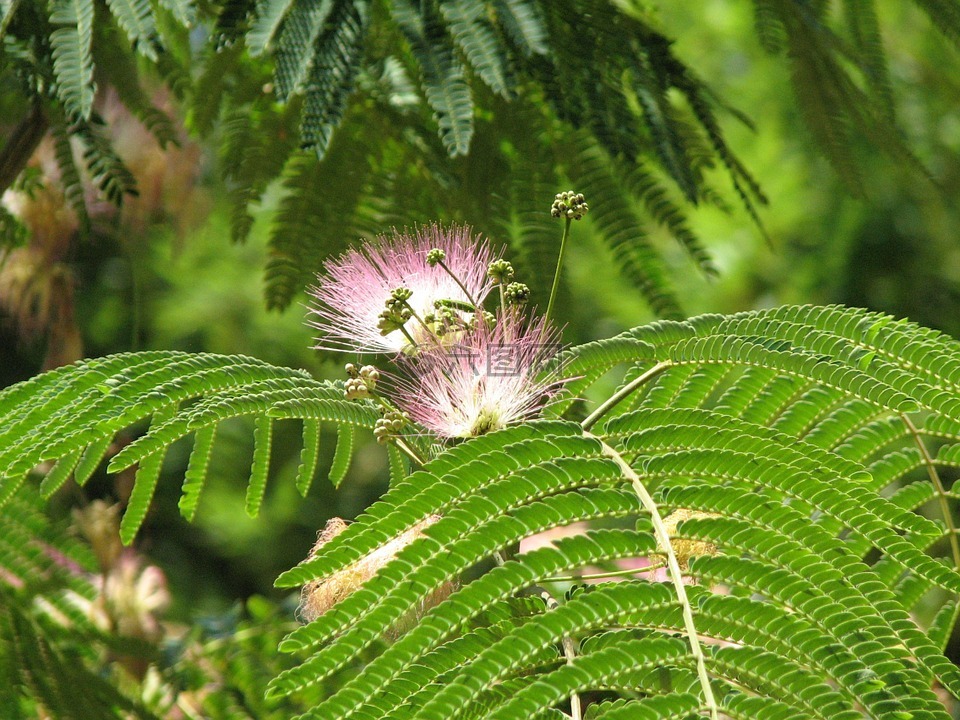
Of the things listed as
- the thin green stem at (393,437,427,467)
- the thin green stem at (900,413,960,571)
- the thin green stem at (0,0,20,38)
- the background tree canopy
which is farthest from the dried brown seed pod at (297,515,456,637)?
the thin green stem at (0,0,20,38)

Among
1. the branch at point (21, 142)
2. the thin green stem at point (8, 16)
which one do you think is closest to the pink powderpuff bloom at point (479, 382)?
the thin green stem at point (8, 16)

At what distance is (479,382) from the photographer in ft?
4.07

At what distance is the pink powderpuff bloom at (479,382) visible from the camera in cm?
123

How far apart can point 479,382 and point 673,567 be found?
1.22ft

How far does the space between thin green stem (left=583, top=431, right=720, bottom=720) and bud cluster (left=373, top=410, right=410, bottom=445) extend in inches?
9.2

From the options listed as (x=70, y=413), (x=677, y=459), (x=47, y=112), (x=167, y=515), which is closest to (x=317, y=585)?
(x=70, y=413)

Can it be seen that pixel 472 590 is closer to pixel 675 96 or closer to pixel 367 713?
pixel 367 713

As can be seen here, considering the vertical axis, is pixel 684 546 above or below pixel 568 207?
below

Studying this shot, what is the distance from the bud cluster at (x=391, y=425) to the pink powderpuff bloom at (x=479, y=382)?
3 centimetres

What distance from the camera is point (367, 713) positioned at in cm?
95

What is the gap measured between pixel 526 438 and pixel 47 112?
1326mm

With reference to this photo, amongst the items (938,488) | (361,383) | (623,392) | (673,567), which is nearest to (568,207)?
(623,392)

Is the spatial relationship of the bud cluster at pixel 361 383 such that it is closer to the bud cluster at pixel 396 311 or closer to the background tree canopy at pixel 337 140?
the bud cluster at pixel 396 311

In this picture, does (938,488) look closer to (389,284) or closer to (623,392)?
(623,392)
